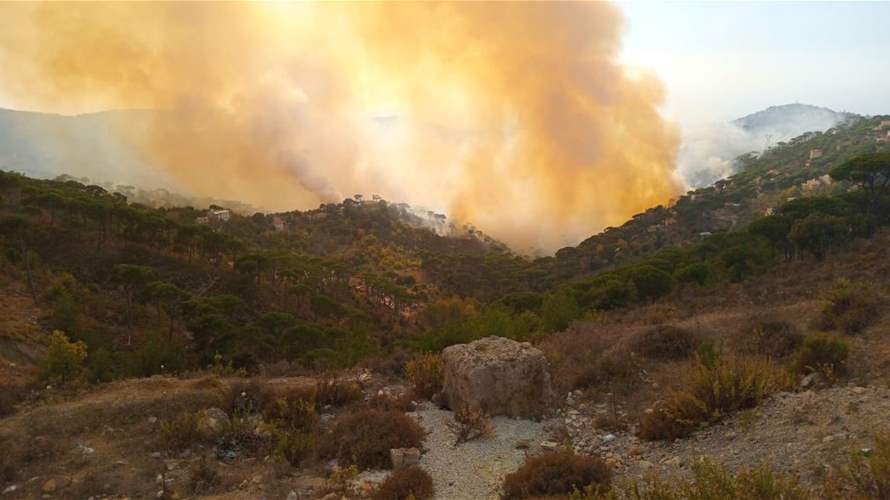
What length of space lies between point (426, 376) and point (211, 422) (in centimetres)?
391

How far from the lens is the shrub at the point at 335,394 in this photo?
9.54m

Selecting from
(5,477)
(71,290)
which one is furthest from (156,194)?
(5,477)

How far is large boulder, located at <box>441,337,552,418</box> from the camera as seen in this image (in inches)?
348

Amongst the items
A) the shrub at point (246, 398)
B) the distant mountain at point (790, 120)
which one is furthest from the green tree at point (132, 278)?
the distant mountain at point (790, 120)

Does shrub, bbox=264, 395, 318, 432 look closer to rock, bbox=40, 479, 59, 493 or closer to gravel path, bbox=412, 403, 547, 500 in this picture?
gravel path, bbox=412, 403, 547, 500

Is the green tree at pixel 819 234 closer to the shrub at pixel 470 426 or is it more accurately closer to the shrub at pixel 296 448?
the shrub at pixel 470 426

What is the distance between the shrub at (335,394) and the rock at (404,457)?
278 cm

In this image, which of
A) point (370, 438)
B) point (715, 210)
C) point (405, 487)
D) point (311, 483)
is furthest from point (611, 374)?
point (715, 210)

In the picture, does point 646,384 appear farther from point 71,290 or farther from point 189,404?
point 71,290

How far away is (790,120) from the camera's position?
151000mm

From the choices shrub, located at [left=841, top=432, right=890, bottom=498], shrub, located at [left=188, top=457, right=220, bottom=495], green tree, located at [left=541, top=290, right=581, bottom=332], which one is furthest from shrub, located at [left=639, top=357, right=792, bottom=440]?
green tree, located at [left=541, top=290, right=581, bottom=332]

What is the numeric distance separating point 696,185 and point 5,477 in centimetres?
8929

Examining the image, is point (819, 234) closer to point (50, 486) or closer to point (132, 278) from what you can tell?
point (50, 486)

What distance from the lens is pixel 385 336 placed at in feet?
107
